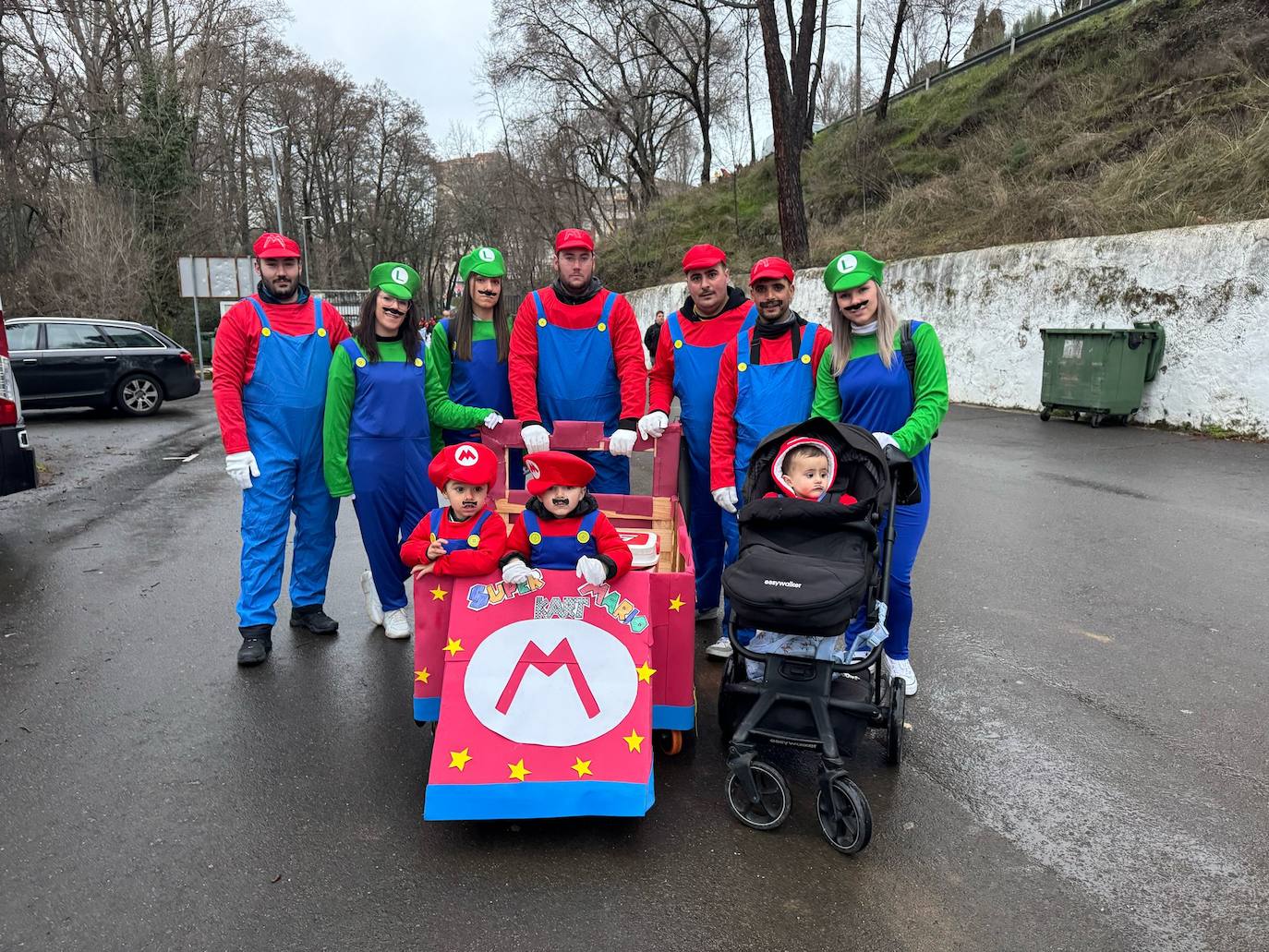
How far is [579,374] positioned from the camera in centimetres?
491

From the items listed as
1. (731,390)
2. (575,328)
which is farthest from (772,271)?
(575,328)

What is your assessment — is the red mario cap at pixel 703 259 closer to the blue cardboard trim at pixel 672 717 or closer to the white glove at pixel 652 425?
the white glove at pixel 652 425

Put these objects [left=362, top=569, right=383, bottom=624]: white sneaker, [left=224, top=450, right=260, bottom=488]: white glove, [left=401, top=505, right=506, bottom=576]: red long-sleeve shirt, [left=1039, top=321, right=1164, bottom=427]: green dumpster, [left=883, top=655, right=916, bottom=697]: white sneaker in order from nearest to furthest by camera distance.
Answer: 1. [left=401, top=505, right=506, bottom=576]: red long-sleeve shirt
2. [left=883, top=655, right=916, bottom=697]: white sneaker
3. [left=224, top=450, right=260, bottom=488]: white glove
4. [left=362, top=569, right=383, bottom=624]: white sneaker
5. [left=1039, top=321, right=1164, bottom=427]: green dumpster

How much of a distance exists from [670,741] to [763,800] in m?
0.61

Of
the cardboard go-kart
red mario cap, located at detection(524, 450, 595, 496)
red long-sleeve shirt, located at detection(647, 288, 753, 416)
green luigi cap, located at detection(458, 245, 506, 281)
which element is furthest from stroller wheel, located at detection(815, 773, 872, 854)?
green luigi cap, located at detection(458, 245, 506, 281)

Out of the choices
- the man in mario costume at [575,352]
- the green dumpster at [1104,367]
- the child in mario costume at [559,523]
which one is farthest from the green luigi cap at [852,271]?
the green dumpster at [1104,367]

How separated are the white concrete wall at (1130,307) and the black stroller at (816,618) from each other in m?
8.71

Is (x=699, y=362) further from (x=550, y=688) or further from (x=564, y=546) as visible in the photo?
(x=550, y=688)

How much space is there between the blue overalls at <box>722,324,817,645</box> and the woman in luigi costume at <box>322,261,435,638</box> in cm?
162

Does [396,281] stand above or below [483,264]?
below

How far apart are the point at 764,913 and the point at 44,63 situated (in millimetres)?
33202

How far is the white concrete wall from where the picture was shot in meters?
11.1

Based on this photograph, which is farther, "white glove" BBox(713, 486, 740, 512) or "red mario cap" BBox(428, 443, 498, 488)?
"white glove" BBox(713, 486, 740, 512)

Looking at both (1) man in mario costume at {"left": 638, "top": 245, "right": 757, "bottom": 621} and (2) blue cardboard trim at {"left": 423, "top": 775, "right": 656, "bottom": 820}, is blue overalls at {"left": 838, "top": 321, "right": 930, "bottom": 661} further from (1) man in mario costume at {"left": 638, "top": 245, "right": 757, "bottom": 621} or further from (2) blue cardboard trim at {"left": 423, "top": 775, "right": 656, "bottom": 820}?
(2) blue cardboard trim at {"left": 423, "top": 775, "right": 656, "bottom": 820}
